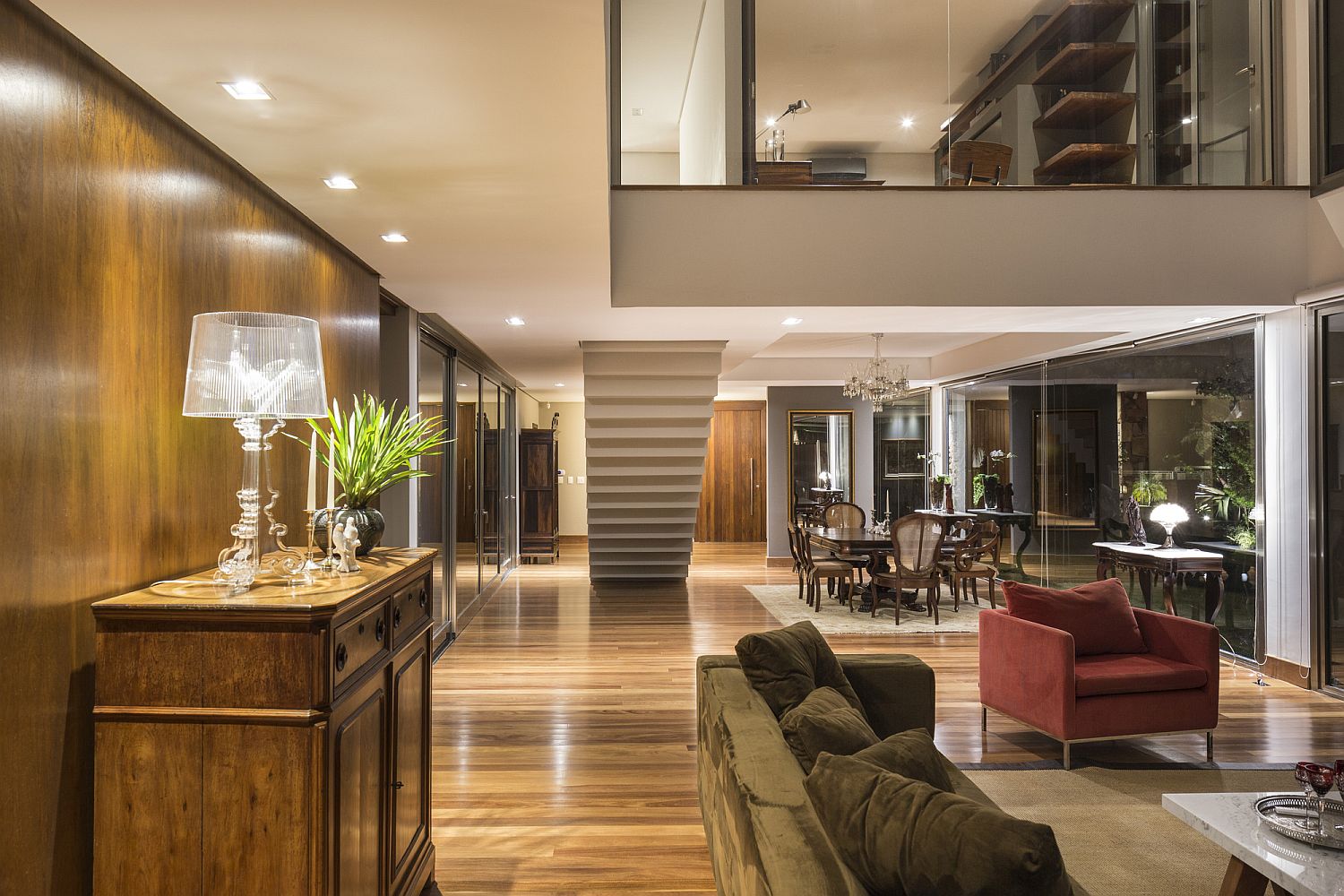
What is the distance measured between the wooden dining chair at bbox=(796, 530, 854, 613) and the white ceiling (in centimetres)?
406

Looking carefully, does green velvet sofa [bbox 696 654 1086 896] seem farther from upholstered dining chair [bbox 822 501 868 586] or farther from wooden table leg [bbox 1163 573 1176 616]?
upholstered dining chair [bbox 822 501 868 586]

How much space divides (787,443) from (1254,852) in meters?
9.46

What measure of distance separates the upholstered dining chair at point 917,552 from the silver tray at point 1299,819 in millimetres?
4754

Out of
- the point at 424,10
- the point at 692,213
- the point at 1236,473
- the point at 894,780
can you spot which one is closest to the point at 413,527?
the point at 692,213

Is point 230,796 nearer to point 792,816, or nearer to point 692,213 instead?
point 792,816

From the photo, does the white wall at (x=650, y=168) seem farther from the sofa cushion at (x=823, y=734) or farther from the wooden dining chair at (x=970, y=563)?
the wooden dining chair at (x=970, y=563)

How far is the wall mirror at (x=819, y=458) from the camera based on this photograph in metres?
11.6

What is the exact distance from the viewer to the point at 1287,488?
5.34 m

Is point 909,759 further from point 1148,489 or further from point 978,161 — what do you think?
point 1148,489

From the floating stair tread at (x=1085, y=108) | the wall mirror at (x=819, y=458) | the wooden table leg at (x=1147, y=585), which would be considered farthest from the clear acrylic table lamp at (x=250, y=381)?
the wall mirror at (x=819, y=458)

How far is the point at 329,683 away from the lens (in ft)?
6.24

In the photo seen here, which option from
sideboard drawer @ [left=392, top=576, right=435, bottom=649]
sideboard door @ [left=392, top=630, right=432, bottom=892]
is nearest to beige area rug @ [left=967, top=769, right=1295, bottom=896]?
sideboard door @ [left=392, top=630, right=432, bottom=892]

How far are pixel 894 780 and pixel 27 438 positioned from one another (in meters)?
1.99

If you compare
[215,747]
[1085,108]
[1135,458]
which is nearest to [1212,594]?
[1135,458]
